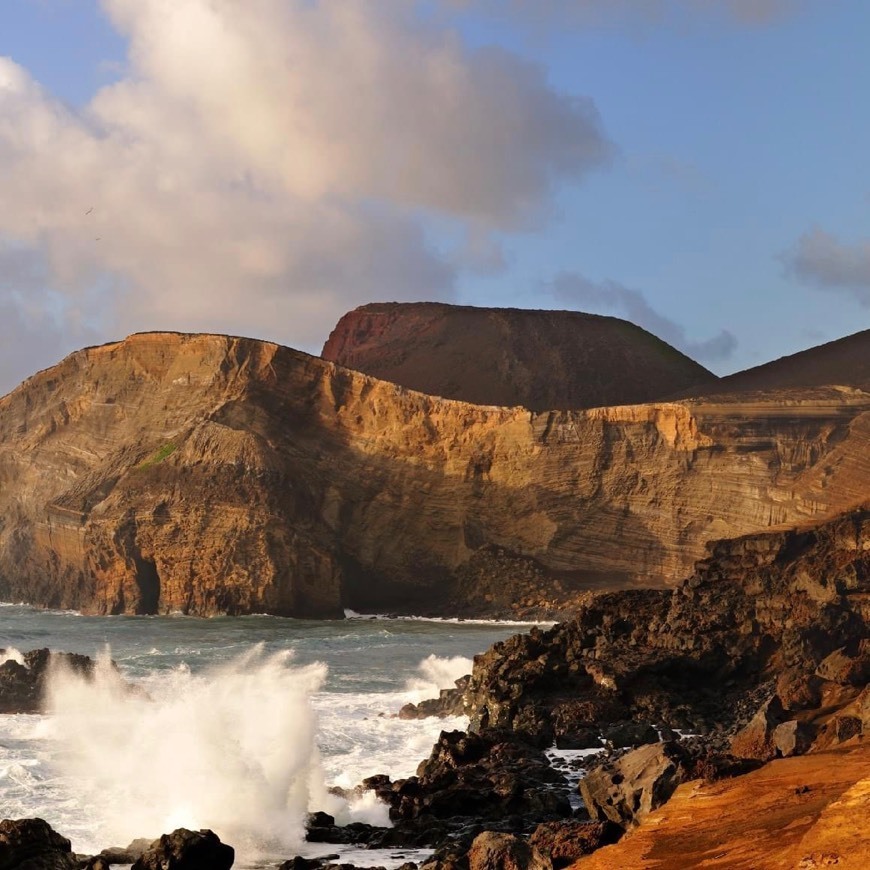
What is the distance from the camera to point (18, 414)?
241ft

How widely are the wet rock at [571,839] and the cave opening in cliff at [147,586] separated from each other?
155 ft

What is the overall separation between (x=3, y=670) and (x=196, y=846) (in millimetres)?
17336

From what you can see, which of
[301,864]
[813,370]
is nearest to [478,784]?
[301,864]

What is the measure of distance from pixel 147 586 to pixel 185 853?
47.6m

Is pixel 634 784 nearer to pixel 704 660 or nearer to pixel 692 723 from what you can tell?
pixel 692 723

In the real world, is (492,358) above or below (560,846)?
above

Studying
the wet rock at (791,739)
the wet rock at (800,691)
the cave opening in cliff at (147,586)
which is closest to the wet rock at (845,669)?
the wet rock at (800,691)

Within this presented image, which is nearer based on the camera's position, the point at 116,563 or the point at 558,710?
the point at 558,710

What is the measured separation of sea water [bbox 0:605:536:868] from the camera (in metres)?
17.1

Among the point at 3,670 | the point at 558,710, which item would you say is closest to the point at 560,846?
the point at 558,710

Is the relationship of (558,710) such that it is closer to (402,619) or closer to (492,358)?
(402,619)

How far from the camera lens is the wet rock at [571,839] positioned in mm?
13102

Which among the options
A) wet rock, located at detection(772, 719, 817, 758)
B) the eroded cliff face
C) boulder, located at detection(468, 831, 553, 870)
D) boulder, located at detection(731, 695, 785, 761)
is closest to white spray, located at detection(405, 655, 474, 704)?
boulder, located at detection(731, 695, 785, 761)

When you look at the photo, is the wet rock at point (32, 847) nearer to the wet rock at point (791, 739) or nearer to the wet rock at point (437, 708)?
the wet rock at point (791, 739)
